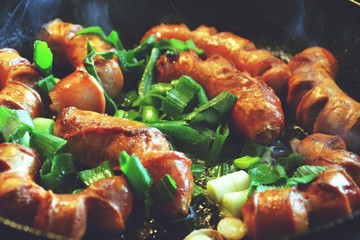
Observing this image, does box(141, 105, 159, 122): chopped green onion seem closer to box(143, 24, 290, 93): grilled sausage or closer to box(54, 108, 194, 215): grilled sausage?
box(54, 108, 194, 215): grilled sausage

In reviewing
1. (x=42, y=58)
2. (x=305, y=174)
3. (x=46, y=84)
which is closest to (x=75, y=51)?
(x=42, y=58)

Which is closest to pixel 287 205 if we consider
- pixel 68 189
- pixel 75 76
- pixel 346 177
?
pixel 346 177

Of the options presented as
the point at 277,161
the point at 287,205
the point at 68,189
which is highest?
the point at 287,205

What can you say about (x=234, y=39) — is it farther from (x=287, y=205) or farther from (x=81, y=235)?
(x=81, y=235)

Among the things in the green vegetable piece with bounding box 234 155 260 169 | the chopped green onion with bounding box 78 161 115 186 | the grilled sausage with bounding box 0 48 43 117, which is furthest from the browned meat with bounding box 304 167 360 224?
the grilled sausage with bounding box 0 48 43 117

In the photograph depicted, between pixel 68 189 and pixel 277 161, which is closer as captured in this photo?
pixel 68 189

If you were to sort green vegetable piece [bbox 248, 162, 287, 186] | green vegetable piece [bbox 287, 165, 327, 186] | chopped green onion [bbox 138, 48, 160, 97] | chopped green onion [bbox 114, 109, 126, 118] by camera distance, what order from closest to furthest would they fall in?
green vegetable piece [bbox 287, 165, 327, 186] < green vegetable piece [bbox 248, 162, 287, 186] < chopped green onion [bbox 114, 109, 126, 118] < chopped green onion [bbox 138, 48, 160, 97]
